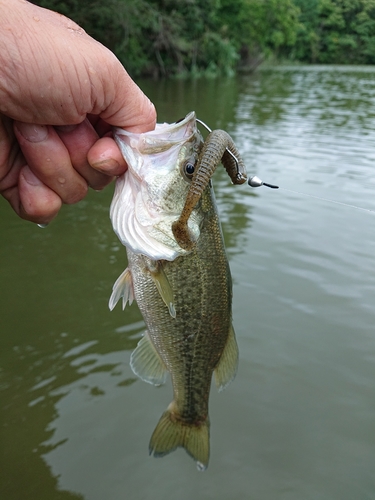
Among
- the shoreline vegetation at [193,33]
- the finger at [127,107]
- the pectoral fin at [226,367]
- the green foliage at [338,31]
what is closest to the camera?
the finger at [127,107]

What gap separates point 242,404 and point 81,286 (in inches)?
91.3

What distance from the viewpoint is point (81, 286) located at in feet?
17.3

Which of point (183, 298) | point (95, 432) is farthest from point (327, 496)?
point (183, 298)

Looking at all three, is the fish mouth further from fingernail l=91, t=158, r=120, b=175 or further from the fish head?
fingernail l=91, t=158, r=120, b=175

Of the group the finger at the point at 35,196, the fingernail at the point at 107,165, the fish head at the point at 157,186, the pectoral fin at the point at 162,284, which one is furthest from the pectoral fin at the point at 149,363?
the fingernail at the point at 107,165

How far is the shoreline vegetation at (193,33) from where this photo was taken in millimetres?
25094

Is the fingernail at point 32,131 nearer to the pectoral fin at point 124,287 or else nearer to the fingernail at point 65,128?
the fingernail at point 65,128

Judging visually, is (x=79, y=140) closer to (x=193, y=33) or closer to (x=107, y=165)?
(x=107, y=165)

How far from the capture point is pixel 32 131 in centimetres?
211

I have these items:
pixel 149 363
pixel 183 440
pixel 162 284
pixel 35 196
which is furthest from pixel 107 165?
pixel 183 440

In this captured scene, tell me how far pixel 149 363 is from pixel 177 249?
79cm

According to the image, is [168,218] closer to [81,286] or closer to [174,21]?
[81,286]

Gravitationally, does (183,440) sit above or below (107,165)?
below

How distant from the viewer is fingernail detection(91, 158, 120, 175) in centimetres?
212
